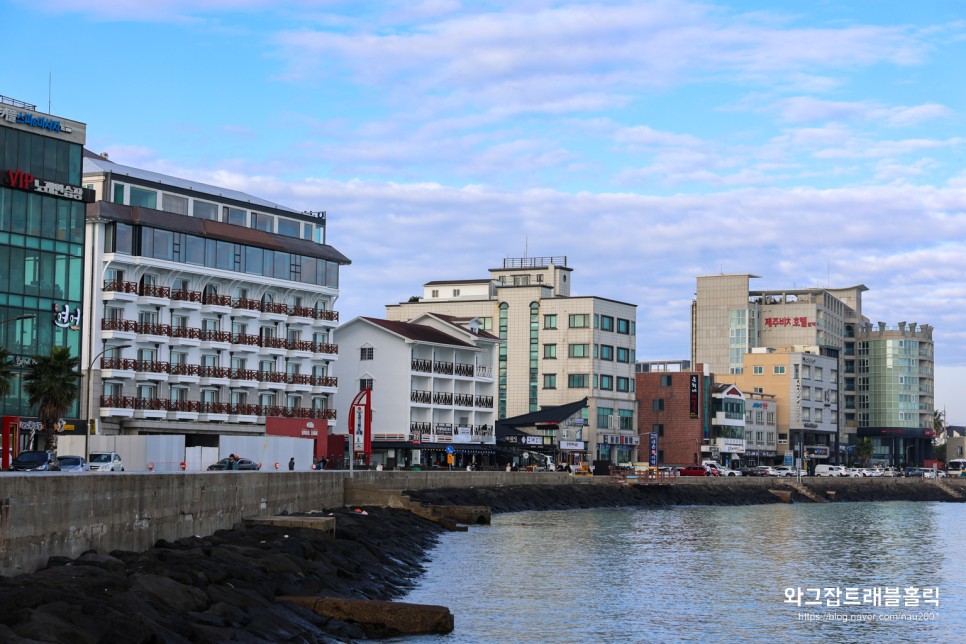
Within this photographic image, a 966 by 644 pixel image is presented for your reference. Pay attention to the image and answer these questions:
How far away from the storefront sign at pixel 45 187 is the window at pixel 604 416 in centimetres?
8312

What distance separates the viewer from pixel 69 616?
23219 mm

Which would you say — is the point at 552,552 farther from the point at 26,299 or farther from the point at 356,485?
the point at 26,299

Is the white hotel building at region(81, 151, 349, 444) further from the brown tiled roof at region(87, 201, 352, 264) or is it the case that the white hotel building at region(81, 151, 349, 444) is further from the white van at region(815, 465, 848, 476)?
the white van at region(815, 465, 848, 476)

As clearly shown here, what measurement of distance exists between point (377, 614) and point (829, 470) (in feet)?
549

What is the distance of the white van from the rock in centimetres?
16308

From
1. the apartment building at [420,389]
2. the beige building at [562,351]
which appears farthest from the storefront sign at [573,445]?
the apartment building at [420,389]

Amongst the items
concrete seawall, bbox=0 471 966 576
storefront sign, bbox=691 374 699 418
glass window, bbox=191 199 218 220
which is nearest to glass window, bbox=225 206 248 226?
glass window, bbox=191 199 218 220

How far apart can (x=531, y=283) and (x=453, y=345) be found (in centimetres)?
3590

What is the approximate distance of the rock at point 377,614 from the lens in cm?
3303

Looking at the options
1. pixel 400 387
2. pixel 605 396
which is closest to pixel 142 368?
pixel 400 387

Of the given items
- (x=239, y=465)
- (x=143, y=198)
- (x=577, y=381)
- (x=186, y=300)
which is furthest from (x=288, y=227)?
(x=577, y=381)

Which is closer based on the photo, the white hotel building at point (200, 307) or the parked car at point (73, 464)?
the parked car at point (73, 464)

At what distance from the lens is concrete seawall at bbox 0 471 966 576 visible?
2823 cm

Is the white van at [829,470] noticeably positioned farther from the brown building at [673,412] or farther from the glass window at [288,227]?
the glass window at [288,227]
